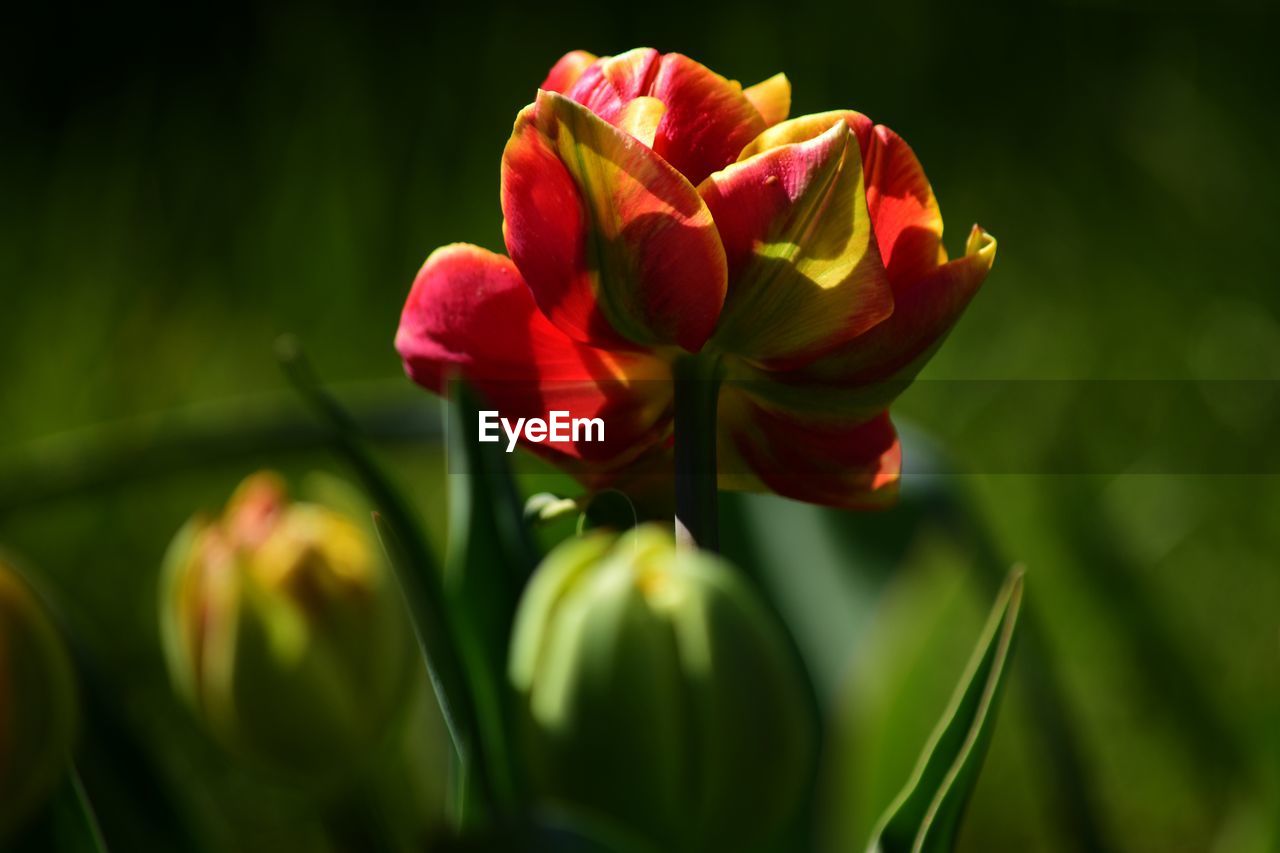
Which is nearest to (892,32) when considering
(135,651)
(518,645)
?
(135,651)

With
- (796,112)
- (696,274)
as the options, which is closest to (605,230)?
(696,274)

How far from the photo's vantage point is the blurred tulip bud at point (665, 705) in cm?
15

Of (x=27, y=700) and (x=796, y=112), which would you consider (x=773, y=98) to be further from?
(x=796, y=112)

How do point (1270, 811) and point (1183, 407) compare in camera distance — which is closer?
point (1270, 811)

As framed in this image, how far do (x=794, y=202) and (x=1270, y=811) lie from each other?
0.17 m

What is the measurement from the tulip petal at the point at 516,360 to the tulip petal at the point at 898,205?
0.04m

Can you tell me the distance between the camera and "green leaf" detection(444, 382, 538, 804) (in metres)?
0.20

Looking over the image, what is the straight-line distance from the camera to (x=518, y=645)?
0.51 ft

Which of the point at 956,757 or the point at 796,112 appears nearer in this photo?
the point at 956,757

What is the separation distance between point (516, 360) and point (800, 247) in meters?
0.05

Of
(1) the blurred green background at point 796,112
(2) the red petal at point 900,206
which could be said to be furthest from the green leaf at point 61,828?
(1) the blurred green background at point 796,112

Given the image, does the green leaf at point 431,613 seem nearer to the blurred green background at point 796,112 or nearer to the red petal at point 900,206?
the red petal at point 900,206

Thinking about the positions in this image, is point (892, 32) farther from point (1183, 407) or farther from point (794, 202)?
point (794, 202)

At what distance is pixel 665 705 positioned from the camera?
0.15m
